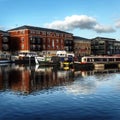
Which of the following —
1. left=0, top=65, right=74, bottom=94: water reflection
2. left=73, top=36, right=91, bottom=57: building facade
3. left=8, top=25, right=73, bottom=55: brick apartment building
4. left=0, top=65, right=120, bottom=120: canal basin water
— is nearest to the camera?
left=0, top=65, right=120, bottom=120: canal basin water

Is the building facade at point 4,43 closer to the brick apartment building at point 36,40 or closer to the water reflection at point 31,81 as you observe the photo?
the brick apartment building at point 36,40

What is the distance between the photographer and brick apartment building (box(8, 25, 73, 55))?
150625mm

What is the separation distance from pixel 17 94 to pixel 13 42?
118 metres

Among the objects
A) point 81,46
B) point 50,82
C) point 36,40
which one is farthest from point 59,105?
point 81,46

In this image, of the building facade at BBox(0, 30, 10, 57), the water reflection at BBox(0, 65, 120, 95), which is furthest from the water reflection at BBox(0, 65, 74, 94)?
the building facade at BBox(0, 30, 10, 57)

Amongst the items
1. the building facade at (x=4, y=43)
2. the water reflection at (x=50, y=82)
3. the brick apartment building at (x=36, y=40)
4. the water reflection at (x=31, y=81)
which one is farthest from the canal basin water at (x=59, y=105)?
the building facade at (x=4, y=43)

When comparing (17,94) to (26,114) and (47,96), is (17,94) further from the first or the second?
(26,114)

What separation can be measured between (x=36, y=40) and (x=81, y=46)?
42.1 metres

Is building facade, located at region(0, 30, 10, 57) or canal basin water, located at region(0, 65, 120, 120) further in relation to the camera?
building facade, located at region(0, 30, 10, 57)

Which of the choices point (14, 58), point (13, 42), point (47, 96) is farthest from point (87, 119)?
point (13, 42)

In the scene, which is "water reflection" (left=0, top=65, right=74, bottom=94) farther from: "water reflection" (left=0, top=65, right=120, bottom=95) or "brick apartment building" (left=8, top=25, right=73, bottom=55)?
"brick apartment building" (left=8, top=25, right=73, bottom=55)

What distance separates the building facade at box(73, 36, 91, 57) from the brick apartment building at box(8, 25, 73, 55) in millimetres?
15818

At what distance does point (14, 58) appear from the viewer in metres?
145

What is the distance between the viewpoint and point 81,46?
186875mm
